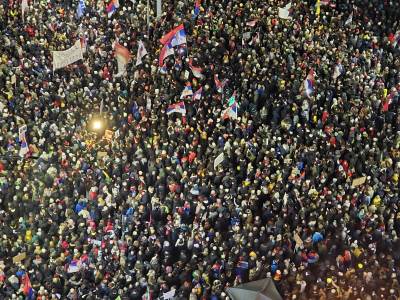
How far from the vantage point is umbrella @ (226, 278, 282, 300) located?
53.6 ft

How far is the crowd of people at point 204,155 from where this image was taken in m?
17.6

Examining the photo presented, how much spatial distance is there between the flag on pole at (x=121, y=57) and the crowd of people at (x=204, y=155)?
0.87 feet

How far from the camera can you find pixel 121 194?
1917 cm

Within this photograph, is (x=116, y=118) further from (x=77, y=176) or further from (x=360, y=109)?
(x=360, y=109)

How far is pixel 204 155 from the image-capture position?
20688mm

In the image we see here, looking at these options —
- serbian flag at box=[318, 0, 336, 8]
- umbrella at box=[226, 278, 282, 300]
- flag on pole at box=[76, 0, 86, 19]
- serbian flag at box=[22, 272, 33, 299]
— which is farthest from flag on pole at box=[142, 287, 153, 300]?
serbian flag at box=[318, 0, 336, 8]

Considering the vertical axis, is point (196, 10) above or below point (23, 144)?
above

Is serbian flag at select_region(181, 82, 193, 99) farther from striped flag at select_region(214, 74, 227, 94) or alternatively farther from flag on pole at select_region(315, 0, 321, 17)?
flag on pole at select_region(315, 0, 321, 17)

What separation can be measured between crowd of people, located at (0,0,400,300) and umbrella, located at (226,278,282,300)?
61 centimetres

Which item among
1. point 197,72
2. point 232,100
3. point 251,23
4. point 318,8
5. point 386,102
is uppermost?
point 318,8

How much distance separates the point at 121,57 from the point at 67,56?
1562 millimetres

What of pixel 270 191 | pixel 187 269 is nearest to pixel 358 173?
pixel 270 191

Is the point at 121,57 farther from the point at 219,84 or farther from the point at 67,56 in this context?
the point at 219,84

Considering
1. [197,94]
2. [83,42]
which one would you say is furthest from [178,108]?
[83,42]
